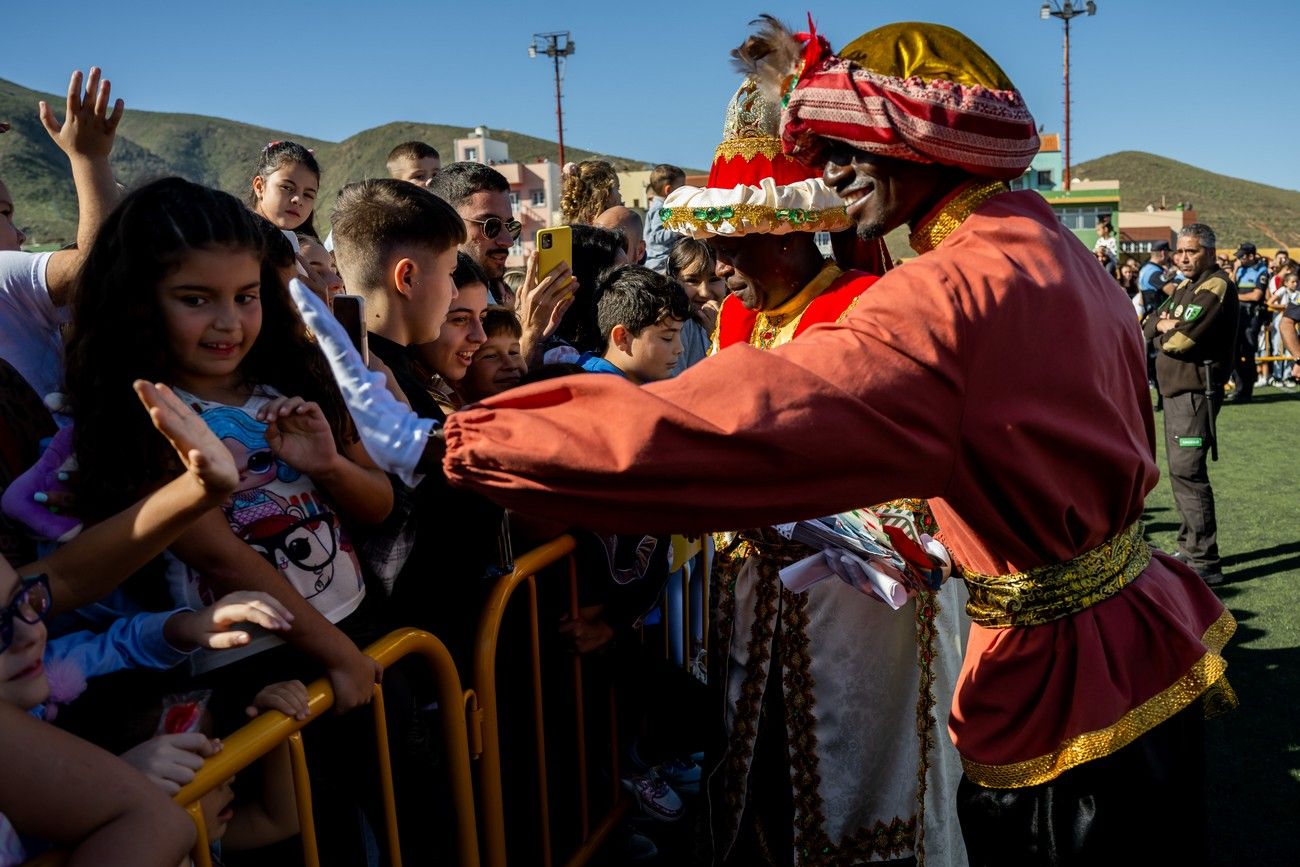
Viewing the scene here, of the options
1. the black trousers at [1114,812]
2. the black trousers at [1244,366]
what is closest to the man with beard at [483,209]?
the black trousers at [1114,812]

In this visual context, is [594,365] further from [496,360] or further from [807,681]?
[807,681]

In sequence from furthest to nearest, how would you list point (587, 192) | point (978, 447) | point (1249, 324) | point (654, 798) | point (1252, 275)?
point (1252, 275) → point (1249, 324) → point (587, 192) → point (654, 798) → point (978, 447)

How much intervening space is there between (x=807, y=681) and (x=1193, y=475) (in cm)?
462

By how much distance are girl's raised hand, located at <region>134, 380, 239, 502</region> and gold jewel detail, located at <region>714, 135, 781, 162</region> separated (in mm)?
1962

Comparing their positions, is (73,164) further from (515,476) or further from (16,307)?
(515,476)

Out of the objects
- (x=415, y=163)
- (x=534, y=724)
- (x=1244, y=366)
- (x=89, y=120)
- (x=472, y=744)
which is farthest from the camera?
(x=1244, y=366)

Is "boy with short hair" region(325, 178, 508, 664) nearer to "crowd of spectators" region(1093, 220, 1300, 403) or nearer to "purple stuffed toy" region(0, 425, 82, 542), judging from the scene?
"purple stuffed toy" region(0, 425, 82, 542)

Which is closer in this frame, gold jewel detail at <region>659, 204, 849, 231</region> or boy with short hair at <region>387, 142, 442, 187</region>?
gold jewel detail at <region>659, 204, 849, 231</region>

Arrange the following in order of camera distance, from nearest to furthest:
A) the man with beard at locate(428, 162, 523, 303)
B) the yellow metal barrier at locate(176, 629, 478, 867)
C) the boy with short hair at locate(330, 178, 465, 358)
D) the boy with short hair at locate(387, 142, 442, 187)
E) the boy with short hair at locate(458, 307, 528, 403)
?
1. the yellow metal barrier at locate(176, 629, 478, 867)
2. the boy with short hair at locate(330, 178, 465, 358)
3. the boy with short hair at locate(458, 307, 528, 403)
4. the man with beard at locate(428, 162, 523, 303)
5. the boy with short hair at locate(387, 142, 442, 187)

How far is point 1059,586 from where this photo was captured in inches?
70.9

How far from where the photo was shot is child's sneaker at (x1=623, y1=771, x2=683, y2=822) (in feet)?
11.3

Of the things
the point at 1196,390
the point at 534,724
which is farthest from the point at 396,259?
the point at 1196,390

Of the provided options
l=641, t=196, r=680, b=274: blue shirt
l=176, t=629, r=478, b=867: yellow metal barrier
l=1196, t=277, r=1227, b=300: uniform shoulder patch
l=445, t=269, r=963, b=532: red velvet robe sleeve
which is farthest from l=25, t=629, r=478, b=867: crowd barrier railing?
l=1196, t=277, r=1227, b=300: uniform shoulder patch

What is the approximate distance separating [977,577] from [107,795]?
5.05 ft
